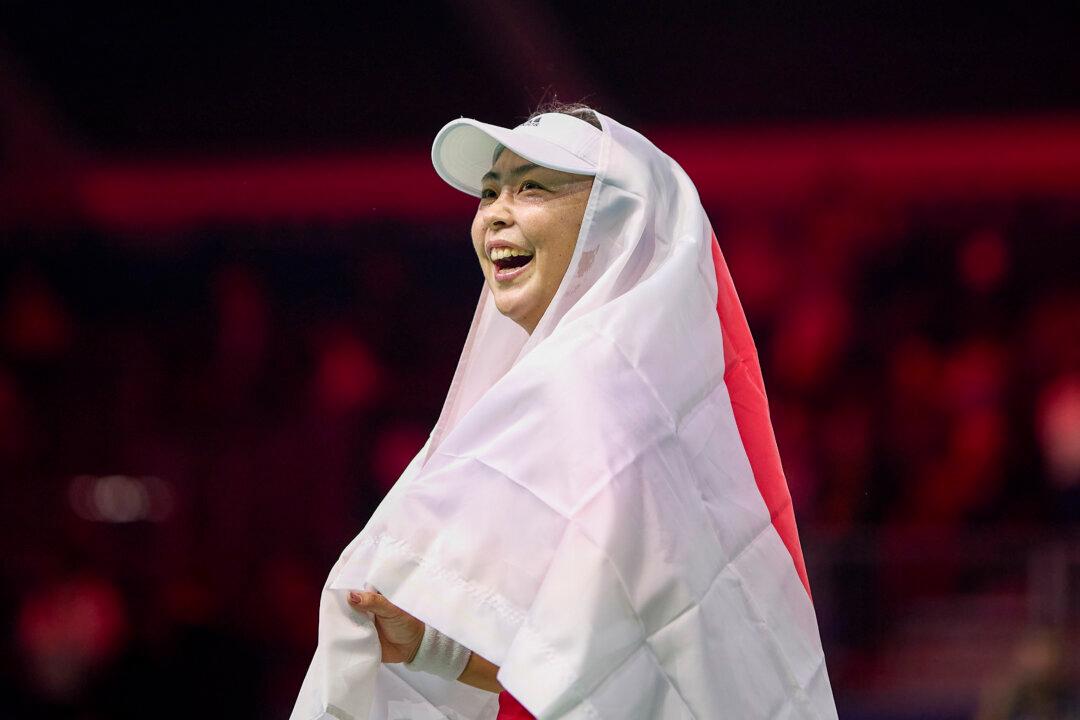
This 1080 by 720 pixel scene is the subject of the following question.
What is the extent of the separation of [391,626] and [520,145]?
643 mm

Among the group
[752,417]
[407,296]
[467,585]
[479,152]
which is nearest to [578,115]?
[479,152]

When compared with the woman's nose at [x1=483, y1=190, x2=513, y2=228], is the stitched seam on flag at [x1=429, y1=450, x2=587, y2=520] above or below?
below

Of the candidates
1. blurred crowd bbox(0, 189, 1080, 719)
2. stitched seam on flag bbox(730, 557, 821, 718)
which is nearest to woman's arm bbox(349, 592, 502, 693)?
stitched seam on flag bbox(730, 557, 821, 718)

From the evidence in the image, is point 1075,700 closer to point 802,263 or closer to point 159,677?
point 802,263

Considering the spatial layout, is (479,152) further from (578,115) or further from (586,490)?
(586,490)

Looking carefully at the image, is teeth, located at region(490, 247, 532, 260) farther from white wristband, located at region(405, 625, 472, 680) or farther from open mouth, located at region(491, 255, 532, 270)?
white wristband, located at region(405, 625, 472, 680)

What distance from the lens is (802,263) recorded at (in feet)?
15.0

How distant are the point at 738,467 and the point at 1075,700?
232cm

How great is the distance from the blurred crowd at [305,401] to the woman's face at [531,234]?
2.34m

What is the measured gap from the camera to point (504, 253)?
72.9 inches

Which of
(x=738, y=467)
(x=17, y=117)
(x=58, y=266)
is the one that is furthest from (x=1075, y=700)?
(x=17, y=117)

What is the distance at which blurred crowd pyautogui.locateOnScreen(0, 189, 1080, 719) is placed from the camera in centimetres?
414

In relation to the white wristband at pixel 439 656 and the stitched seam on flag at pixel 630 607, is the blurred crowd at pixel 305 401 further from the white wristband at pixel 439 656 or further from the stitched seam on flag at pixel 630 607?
the stitched seam on flag at pixel 630 607

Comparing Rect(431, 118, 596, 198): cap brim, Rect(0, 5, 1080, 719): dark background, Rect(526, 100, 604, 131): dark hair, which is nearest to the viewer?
Rect(431, 118, 596, 198): cap brim
